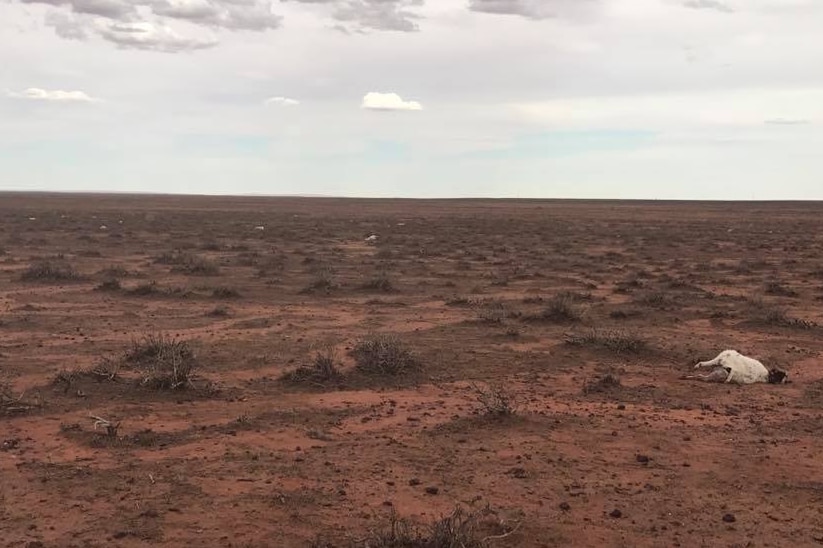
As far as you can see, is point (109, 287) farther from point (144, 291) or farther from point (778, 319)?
point (778, 319)

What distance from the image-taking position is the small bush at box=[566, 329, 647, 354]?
10617mm

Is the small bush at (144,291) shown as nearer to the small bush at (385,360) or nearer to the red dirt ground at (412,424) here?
the red dirt ground at (412,424)

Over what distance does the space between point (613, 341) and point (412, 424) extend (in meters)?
4.64

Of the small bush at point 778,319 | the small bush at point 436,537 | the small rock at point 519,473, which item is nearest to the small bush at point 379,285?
the small bush at point 778,319

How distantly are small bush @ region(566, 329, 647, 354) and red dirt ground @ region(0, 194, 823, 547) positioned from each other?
34 millimetres

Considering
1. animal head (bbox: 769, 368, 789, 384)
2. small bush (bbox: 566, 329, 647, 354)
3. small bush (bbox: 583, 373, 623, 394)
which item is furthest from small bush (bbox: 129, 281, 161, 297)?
animal head (bbox: 769, 368, 789, 384)

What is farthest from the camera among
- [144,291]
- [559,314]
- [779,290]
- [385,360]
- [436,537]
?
[779,290]

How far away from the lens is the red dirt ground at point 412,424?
5.09 meters

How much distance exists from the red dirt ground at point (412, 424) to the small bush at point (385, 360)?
0.23 meters

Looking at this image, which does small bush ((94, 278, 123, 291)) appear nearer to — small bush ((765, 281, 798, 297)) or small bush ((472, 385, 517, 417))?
small bush ((472, 385, 517, 417))

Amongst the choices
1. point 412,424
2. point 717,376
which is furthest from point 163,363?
point 717,376

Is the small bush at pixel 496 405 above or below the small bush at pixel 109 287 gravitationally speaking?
below

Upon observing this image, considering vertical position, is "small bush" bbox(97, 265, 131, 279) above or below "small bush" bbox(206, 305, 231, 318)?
above

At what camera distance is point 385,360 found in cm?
917
